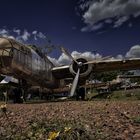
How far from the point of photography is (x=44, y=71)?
20.2m

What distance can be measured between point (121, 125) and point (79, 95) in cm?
1497

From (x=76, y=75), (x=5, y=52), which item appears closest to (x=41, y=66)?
(x=76, y=75)

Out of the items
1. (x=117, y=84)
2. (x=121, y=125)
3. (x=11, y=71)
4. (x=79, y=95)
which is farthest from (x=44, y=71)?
(x=117, y=84)

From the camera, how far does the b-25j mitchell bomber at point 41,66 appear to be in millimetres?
15602

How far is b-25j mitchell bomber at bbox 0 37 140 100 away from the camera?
15.6 metres

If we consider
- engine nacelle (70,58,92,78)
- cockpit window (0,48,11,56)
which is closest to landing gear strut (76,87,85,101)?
engine nacelle (70,58,92,78)

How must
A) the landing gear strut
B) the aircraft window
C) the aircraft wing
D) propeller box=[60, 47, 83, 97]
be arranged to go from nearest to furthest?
→ 1. the aircraft window
2. propeller box=[60, 47, 83, 97]
3. the landing gear strut
4. the aircraft wing

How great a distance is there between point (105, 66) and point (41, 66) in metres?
4.48

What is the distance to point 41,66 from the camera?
19625 millimetres

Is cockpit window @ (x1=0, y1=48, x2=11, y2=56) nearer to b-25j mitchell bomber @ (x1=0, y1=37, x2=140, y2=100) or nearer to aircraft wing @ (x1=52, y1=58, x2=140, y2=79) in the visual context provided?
b-25j mitchell bomber @ (x1=0, y1=37, x2=140, y2=100)

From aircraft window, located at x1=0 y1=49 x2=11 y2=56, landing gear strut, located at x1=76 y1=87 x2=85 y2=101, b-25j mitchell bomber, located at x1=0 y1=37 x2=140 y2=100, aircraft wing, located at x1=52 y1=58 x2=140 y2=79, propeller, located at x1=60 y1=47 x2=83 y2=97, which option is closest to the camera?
aircraft window, located at x1=0 y1=49 x2=11 y2=56

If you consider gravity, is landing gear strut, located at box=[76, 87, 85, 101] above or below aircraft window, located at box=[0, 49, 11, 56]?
below

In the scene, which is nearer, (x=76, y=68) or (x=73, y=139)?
(x=73, y=139)

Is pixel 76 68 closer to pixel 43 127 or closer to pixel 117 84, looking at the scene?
pixel 43 127
